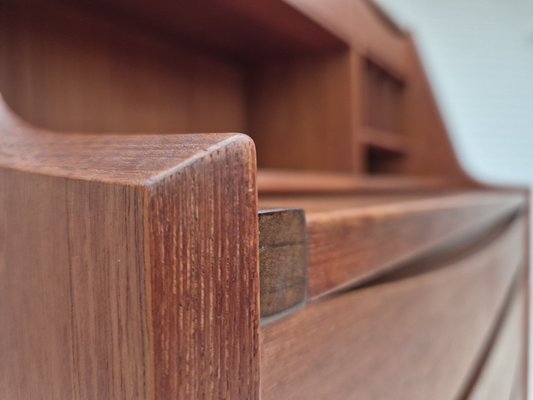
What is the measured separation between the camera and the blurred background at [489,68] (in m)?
2.06

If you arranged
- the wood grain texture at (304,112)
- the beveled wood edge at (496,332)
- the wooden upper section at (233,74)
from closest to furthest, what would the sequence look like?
the beveled wood edge at (496,332), the wooden upper section at (233,74), the wood grain texture at (304,112)

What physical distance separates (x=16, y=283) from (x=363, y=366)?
182mm

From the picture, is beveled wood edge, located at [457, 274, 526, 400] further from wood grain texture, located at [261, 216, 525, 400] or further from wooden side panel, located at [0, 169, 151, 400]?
wooden side panel, located at [0, 169, 151, 400]

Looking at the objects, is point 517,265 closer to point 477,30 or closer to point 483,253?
point 483,253

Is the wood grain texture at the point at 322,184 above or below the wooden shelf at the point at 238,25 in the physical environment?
below

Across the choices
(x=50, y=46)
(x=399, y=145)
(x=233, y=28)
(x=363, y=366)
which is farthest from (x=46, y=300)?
(x=399, y=145)

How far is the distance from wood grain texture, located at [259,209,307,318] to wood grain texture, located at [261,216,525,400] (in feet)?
0.04

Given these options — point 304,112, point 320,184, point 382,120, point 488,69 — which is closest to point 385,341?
point 320,184

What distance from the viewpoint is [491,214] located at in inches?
27.8

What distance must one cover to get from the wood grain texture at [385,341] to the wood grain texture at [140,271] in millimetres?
44

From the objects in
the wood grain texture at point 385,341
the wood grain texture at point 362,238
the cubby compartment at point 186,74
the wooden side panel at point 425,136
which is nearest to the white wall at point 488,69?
the wooden side panel at point 425,136

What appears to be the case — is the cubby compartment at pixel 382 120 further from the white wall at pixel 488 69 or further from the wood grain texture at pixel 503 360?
the white wall at pixel 488 69

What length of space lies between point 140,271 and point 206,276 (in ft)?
0.08

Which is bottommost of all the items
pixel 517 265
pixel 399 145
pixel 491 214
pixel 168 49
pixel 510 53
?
pixel 517 265
